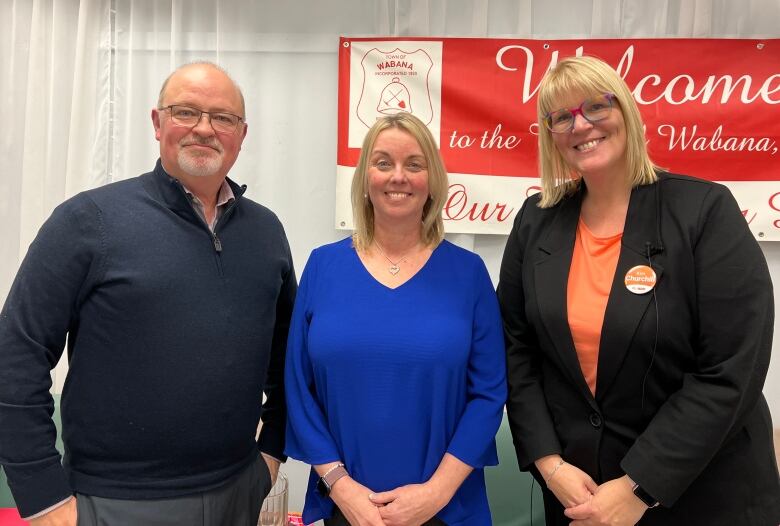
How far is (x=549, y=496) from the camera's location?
1432mm

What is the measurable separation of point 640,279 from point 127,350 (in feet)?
3.70

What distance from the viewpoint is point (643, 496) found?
1.23 meters

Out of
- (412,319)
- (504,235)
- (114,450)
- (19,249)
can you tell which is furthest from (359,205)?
(19,249)

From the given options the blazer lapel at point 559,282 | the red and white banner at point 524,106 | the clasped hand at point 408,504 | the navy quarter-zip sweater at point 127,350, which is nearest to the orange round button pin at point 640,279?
the blazer lapel at point 559,282

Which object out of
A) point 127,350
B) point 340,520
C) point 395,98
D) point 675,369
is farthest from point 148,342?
Answer: point 395,98

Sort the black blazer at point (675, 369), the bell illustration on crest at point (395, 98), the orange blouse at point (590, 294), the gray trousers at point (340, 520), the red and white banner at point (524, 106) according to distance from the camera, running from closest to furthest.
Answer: the black blazer at point (675, 369), the orange blouse at point (590, 294), the gray trousers at point (340, 520), the red and white banner at point (524, 106), the bell illustration on crest at point (395, 98)

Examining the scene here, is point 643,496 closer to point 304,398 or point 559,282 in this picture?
point 559,282

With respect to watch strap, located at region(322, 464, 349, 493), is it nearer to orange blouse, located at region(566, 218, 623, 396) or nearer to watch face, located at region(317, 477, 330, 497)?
watch face, located at region(317, 477, 330, 497)

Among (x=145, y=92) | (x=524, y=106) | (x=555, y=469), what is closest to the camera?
(x=555, y=469)

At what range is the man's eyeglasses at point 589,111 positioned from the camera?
4.25 feet

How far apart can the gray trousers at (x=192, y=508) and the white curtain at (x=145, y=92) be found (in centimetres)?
143

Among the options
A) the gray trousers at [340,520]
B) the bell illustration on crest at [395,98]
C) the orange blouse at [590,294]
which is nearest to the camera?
the orange blouse at [590,294]

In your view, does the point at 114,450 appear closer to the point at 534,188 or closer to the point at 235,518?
the point at 235,518

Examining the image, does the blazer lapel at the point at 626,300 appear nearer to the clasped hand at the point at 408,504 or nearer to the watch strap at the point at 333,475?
the clasped hand at the point at 408,504
